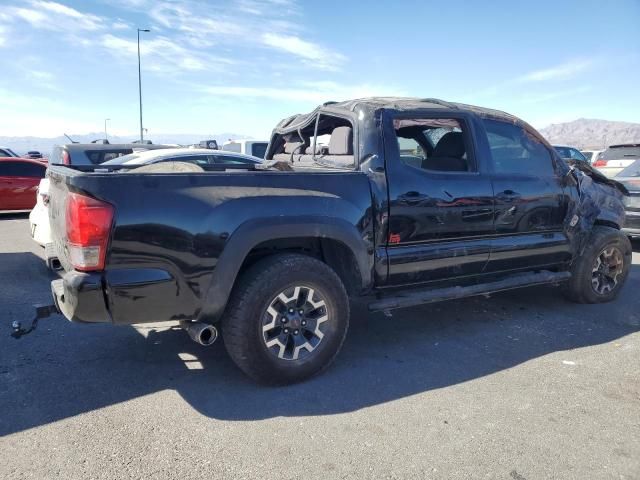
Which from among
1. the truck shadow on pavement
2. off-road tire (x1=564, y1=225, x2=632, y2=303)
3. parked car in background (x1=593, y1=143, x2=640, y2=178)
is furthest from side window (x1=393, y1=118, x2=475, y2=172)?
parked car in background (x1=593, y1=143, x2=640, y2=178)

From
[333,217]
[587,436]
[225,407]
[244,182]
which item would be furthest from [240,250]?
[587,436]

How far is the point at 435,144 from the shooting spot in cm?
478

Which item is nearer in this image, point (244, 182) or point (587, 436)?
point (587, 436)

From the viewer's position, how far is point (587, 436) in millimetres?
2854

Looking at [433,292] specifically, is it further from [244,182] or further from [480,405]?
[244,182]

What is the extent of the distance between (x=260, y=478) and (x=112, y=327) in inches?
99.7

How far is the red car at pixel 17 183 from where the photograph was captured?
463 inches

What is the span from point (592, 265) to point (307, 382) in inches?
132

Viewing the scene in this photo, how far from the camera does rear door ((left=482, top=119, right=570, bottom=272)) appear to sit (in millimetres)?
4332

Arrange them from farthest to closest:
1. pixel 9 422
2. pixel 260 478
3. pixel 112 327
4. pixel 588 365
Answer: pixel 112 327 → pixel 588 365 → pixel 9 422 → pixel 260 478

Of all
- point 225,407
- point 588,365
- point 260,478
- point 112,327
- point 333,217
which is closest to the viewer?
point 260,478

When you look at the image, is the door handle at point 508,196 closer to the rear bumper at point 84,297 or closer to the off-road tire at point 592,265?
the off-road tire at point 592,265

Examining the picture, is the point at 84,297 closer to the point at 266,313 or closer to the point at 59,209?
the point at 59,209

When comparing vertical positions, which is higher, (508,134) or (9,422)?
(508,134)
